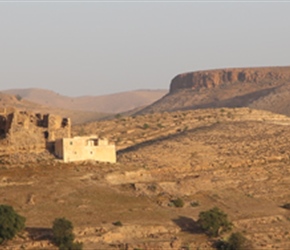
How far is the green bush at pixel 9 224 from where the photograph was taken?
35.4m

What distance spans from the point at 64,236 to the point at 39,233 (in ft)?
5.13

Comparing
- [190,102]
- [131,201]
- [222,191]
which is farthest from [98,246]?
[190,102]

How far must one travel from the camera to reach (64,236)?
34906 millimetres

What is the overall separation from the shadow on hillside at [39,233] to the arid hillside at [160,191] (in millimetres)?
35

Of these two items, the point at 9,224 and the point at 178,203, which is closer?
the point at 9,224

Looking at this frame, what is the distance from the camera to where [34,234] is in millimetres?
36125

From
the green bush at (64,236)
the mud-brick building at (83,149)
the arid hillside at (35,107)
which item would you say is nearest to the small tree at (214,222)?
the green bush at (64,236)

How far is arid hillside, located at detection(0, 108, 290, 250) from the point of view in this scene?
123 feet

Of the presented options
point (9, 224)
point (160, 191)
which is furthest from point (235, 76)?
point (9, 224)

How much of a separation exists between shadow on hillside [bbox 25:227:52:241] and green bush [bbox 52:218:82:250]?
49 centimetres

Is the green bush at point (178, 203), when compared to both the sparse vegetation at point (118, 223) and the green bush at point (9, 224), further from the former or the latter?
the green bush at point (9, 224)

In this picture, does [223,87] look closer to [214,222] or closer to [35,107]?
[35,107]

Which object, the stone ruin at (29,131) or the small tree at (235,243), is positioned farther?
the stone ruin at (29,131)

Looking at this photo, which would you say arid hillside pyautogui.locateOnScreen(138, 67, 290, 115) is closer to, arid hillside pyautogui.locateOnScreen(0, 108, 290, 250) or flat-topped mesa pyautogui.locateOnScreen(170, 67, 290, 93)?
flat-topped mesa pyautogui.locateOnScreen(170, 67, 290, 93)
